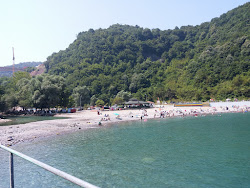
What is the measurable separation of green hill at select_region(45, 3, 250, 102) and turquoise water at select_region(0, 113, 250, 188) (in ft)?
198

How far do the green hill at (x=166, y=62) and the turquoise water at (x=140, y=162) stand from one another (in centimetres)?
6050

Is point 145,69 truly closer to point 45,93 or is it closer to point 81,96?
point 81,96

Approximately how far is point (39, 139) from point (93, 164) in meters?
12.1

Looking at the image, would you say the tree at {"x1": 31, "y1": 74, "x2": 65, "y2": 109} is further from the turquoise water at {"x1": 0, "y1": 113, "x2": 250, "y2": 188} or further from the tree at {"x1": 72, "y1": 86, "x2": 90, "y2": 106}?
the turquoise water at {"x1": 0, "y1": 113, "x2": 250, "y2": 188}

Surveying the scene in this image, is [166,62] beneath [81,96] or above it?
above

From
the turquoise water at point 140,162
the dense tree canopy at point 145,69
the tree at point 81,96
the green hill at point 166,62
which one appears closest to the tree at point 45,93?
the dense tree canopy at point 145,69

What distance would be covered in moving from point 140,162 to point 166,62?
12499cm

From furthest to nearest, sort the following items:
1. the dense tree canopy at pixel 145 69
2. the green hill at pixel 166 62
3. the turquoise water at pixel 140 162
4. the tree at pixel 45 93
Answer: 1. the green hill at pixel 166 62
2. the dense tree canopy at pixel 145 69
3. the tree at pixel 45 93
4. the turquoise water at pixel 140 162

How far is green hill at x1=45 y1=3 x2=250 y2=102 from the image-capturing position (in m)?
86.5

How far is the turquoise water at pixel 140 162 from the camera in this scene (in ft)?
42.3

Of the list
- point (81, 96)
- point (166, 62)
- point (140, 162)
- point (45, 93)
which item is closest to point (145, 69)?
point (166, 62)

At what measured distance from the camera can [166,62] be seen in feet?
445

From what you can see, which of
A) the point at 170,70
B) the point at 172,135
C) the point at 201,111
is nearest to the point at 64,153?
the point at 172,135

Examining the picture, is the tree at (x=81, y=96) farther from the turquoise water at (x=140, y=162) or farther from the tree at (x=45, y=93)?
the turquoise water at (x=140, y=162)
